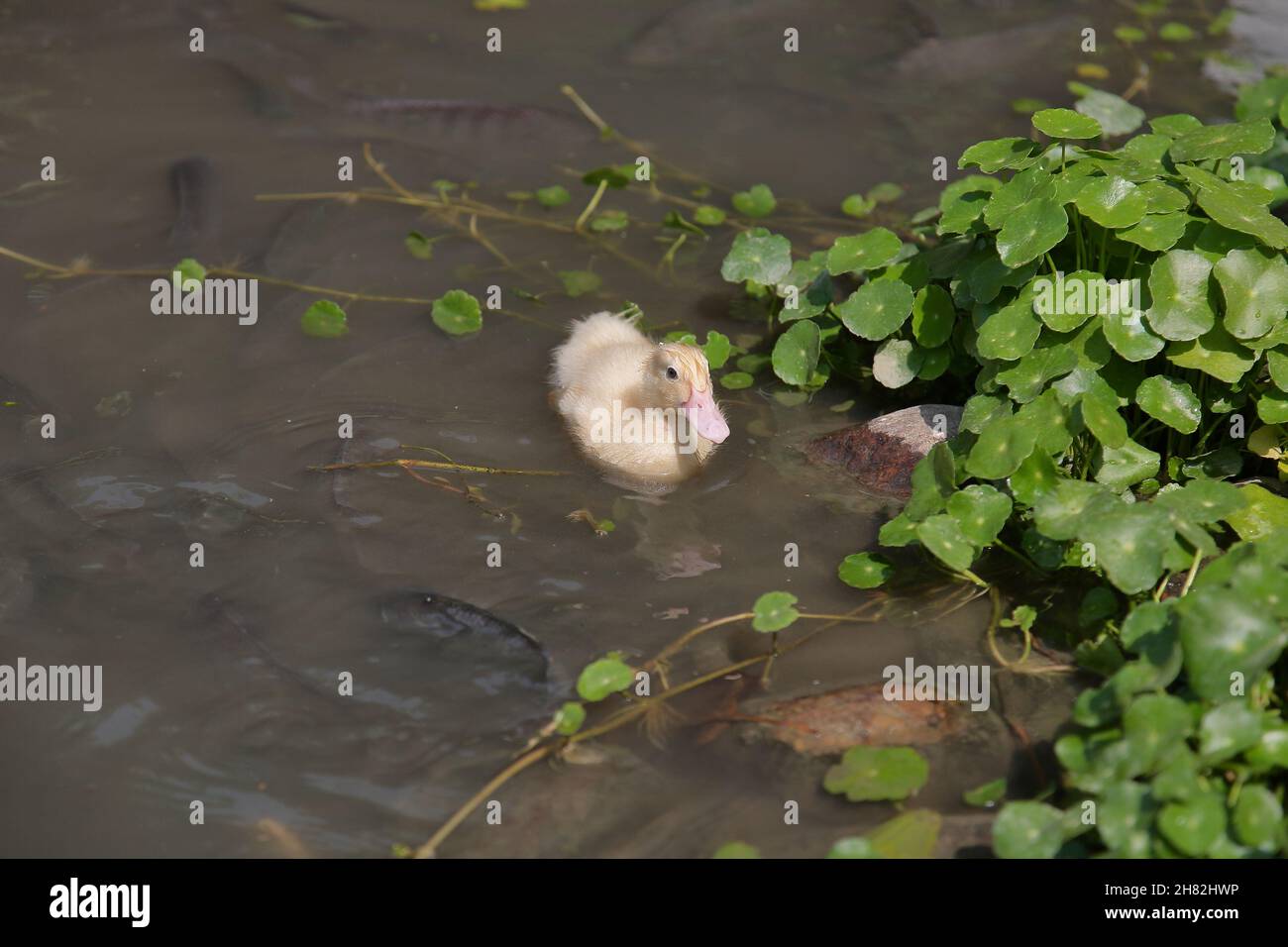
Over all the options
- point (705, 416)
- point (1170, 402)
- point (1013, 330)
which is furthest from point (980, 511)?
point (705, 416)

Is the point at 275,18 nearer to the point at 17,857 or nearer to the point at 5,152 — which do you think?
the point at 5,152

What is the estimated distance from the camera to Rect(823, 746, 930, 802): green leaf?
3623 mm

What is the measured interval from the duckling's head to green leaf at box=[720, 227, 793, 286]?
0.63 m

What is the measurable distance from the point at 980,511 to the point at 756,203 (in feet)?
8.92

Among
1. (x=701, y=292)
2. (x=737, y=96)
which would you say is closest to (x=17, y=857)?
(x=701, y=292)

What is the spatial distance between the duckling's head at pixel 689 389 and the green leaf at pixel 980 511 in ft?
3.26

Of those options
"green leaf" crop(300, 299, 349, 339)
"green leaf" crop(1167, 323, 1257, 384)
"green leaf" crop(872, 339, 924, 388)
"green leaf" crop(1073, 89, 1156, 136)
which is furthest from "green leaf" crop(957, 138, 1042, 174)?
"green leaf" crop(300, 299, 349, 339)

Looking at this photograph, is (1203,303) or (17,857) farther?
(1203,303)

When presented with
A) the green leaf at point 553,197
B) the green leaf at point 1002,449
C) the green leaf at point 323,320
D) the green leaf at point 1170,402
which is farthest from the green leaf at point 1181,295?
the green leaf at point 323,320

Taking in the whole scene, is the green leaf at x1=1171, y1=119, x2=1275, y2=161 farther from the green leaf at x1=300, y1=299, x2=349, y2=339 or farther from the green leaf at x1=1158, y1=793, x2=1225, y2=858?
the green leaf at x1=300, y1=299, x2=349, y2=339

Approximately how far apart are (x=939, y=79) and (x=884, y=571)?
4363mm

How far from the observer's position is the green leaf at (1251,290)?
4.29 metres
